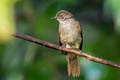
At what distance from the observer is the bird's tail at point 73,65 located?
677 centimetres

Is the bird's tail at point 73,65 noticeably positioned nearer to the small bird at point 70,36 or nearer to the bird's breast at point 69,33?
the small bird at point 70,36

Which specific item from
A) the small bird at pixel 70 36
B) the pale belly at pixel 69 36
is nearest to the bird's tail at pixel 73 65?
the small bird at pixel 70 36

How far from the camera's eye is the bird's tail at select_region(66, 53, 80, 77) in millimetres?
6767

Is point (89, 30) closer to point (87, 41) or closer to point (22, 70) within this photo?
point (87, 41)

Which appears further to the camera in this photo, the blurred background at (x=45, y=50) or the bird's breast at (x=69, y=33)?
the bird's breast at (x=69, y=33)

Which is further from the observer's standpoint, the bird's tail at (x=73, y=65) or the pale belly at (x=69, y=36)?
the pale belly at (x=69, y=36)

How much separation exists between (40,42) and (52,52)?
3891mm

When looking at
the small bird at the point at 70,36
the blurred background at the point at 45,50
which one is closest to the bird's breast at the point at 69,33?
the small bird at the point at 70,36

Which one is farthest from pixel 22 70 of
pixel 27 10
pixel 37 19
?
pixel 27 10

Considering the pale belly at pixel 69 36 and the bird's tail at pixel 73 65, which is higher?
the pale belly at pixel 69 36

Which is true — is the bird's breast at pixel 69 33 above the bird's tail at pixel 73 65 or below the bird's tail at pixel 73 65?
above

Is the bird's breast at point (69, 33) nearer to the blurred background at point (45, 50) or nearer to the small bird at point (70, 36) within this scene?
the small bird at point (70, 36)

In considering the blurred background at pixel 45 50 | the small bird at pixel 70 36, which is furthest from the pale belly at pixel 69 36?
the blurred background at pixel 45 50

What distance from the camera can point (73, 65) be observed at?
276 inches
